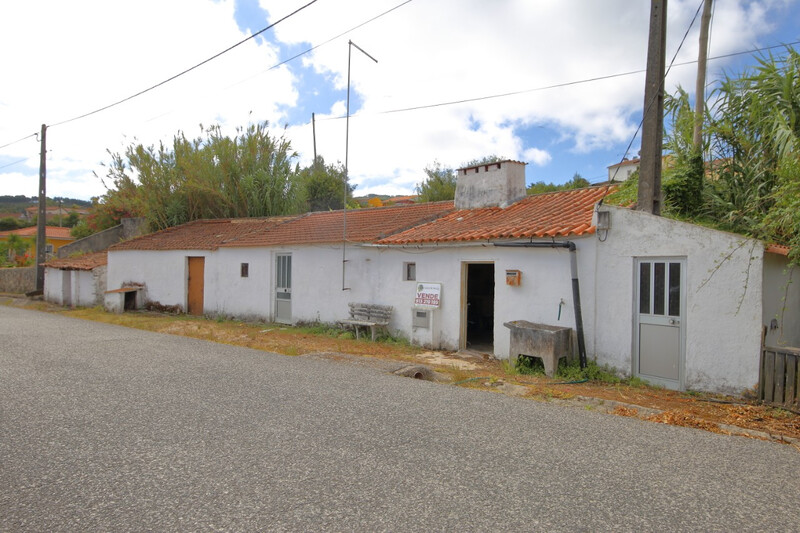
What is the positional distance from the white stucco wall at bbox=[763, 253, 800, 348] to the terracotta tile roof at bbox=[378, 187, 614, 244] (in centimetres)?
254

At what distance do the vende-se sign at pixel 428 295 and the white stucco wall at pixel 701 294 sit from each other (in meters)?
3.66

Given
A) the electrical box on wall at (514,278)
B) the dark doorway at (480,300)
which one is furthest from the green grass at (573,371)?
the dark doorway at (480,300)

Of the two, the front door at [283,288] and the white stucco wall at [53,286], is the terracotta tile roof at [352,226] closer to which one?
the front door at [283,288]

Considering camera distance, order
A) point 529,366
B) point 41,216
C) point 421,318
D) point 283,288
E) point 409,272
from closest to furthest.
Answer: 1. point 529,366
2. point 421,318
3. point 409,272
4. point 283,288
5. point 41,216

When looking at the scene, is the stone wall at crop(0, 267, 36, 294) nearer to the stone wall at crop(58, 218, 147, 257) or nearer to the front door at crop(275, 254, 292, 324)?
the stone wall at crop(58, 218, 147, 257)

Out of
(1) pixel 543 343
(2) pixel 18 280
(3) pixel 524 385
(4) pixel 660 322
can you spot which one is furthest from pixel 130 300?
(4) pixel 660 322

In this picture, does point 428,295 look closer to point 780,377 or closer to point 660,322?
point 660,322

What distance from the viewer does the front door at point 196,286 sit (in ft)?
58.1

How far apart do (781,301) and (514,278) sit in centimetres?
402

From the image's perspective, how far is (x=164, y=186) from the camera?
77.4 feet

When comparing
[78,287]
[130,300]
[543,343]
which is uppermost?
[78,287]

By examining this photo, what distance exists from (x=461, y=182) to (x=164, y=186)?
15.6 meters

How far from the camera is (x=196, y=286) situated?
58.6ft

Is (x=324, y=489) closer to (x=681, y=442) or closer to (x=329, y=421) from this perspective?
(x=329, y=421)
